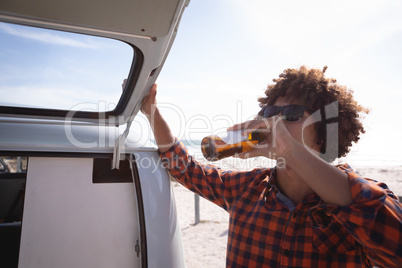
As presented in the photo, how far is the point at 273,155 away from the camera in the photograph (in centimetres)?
137

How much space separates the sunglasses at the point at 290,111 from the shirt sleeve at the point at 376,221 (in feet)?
1.58

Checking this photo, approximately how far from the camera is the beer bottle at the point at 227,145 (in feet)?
4.85

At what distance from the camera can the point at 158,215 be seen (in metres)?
1.58

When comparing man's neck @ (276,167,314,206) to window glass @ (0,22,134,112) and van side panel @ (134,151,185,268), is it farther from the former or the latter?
window glass @ (0,22,134,112)

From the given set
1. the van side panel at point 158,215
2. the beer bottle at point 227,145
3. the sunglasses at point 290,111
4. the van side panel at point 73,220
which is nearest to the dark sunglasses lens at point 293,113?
the sunglasses at point 290,111

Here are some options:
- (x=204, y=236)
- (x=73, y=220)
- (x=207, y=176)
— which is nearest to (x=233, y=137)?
(x=207, y=176)

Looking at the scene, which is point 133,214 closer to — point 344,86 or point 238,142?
point 238,142

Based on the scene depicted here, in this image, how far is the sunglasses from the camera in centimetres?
144

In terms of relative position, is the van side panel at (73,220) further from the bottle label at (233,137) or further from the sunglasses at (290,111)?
the sunglasses at (290,111)

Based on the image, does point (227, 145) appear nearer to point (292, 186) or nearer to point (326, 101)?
point (292, 186)

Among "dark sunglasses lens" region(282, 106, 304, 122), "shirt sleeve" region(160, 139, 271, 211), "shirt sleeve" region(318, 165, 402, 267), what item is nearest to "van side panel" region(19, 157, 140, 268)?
"shirt sleeve" region(160, 139, 271, 211)

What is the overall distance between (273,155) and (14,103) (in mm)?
1658

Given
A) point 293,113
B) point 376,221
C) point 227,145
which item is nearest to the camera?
point 376,221

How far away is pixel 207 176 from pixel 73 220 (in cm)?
80
